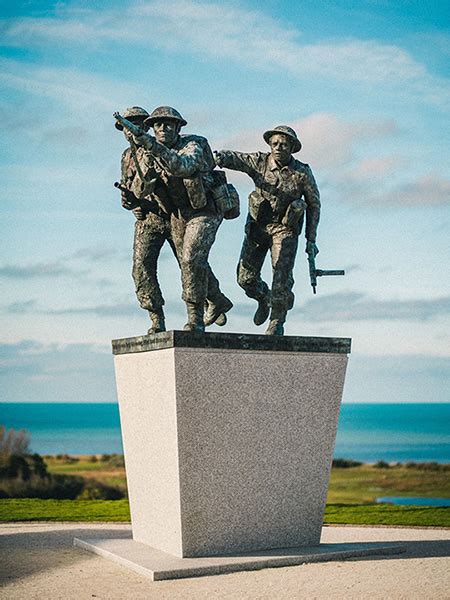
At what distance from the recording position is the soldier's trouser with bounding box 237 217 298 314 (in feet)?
30.1

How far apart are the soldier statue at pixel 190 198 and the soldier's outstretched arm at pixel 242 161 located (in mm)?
271

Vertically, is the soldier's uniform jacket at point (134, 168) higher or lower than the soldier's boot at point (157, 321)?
higher

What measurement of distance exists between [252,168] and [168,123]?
1110 mm

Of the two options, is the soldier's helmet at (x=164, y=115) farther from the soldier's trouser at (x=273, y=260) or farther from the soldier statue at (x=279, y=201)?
the soldier's trouser at (x=273, y=260)

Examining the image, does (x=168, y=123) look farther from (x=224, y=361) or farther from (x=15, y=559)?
(x=15, y=559)

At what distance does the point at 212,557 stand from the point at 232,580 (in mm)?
583

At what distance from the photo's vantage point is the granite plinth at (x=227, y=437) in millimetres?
8016

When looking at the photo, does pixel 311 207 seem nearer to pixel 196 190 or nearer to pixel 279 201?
pixel 279 201

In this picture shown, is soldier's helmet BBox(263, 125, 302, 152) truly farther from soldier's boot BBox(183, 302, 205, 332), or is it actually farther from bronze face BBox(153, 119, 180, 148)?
soldier's boot BBox(183, 302, 205, 332)

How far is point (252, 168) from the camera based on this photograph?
9266mm

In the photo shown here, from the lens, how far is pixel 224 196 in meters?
8.81

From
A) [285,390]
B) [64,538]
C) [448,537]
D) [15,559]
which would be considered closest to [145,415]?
[285,390]

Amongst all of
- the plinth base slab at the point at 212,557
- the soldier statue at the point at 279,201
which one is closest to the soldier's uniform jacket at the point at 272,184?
the soldier statue at the point at 279,201

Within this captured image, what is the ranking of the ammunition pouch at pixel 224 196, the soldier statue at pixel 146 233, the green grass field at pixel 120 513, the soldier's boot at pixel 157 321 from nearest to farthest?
the ammunition pouch at pixel 224 196
the soldier statue at pixel 146 233
the soldier's boot at pixel 157 321
the green grass field at pixel 120 513
